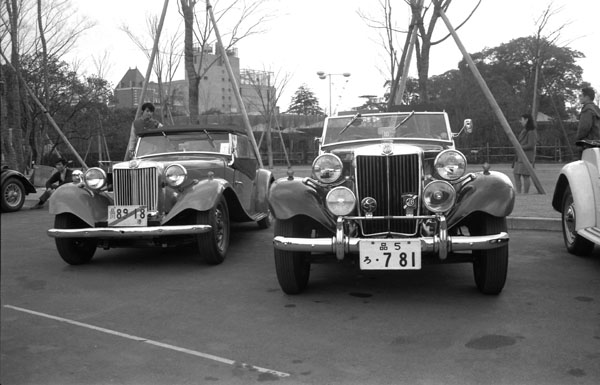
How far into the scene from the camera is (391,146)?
14.8 feet

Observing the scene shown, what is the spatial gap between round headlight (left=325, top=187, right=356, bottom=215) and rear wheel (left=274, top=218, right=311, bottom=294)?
404 mm

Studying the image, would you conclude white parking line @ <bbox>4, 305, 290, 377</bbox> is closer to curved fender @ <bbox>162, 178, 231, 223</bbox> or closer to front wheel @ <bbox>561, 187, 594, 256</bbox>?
curved fender @ <bbox>162, 178, 231, 223</bbox>

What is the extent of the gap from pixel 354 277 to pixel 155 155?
3.28 m

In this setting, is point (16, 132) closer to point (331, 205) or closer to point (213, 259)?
point (213, 259)

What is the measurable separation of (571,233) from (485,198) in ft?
7.71

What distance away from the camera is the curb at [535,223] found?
7.68 m

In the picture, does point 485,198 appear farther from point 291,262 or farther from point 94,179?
point 94,179

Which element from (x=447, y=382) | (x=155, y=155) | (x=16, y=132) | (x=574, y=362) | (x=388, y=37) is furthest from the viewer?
(x=388, y=37)

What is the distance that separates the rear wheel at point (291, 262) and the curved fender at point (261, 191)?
315 centimetres

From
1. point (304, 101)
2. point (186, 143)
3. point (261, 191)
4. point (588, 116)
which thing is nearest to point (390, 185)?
point (186, 143)

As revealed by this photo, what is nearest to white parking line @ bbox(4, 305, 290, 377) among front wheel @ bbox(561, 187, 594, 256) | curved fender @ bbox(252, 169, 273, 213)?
curved fender @ bbox(252, 169, 273, 213)

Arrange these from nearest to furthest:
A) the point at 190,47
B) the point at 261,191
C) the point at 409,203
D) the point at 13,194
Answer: the point at 409,203
the point at 261,191
the point at 13,194
the point at 190,47

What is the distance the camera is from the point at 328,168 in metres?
4.62

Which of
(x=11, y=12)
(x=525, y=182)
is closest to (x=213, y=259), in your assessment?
(x=525, y=182)
